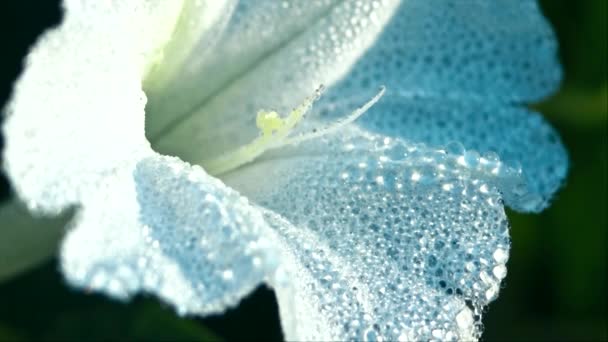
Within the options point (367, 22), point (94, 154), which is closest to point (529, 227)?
point (367, 22)

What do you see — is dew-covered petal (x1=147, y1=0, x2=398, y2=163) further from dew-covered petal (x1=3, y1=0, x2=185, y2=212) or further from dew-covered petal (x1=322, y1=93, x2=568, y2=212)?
dew-covered petal (x1=3, y1=0, x2=185, y2=212)

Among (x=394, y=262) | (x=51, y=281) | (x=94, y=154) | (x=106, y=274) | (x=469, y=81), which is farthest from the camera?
(x=51, y=281)

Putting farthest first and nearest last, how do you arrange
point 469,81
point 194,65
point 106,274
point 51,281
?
point 51,281 → point 469,81 → point 194,65 → point 106,274

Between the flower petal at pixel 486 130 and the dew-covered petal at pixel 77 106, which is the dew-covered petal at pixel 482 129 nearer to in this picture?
the flower petal at pixel 486 130

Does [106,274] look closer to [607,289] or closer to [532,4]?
[532,4]

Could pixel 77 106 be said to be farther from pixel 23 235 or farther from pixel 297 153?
pixel 297 153

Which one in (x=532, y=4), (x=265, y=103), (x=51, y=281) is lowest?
(x=51, y=281)
